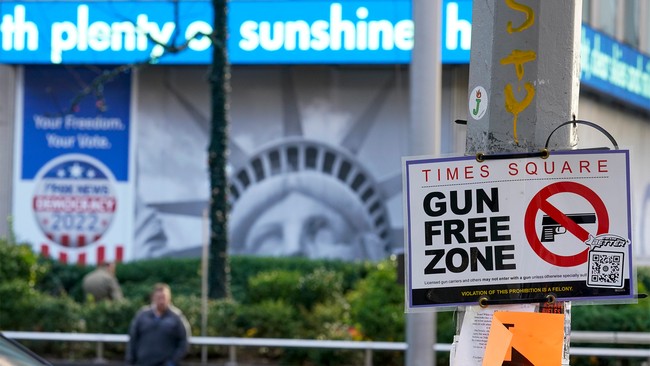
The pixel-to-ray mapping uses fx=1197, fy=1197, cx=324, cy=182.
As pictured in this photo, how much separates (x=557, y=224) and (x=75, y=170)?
24.2m

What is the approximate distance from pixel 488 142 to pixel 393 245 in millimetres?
22412

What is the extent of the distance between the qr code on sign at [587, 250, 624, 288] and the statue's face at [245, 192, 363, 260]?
22.2 meters

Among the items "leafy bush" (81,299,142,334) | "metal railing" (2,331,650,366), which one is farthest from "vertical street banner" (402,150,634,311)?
"leafy bush" (81,299,142,334)

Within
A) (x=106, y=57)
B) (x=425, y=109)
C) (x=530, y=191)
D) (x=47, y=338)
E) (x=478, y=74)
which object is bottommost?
(x=47, y=338)

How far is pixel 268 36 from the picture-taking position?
25.9m

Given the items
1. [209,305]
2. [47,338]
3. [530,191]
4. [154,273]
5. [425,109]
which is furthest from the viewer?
[154,273]

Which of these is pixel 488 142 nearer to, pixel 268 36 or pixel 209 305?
pixel 209 305

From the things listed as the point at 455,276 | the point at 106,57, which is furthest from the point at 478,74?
the point at 106,57

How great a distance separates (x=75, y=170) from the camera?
27.5 metres

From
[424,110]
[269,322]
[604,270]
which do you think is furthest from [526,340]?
[269,322]

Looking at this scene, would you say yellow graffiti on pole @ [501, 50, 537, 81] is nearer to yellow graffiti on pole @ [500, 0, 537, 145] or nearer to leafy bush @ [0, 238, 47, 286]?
yellow graffiti on pole @ [500, 0, 537, 145]

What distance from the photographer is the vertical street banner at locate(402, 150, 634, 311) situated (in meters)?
4.13

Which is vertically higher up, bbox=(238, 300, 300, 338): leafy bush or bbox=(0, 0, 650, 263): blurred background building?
bbox=(0, 0, 650, 263): blurred background building

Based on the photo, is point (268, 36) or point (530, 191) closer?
point (530, 191)
